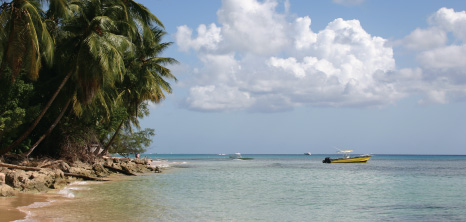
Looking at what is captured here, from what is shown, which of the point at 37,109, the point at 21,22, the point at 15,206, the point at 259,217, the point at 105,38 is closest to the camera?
the point at 15,206

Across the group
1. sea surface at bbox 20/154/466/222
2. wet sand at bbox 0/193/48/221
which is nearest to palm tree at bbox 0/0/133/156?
sea surface at bbox 20/154/466/222

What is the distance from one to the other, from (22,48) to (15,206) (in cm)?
575

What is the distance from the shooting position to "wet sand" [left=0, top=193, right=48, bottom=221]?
10253 mm

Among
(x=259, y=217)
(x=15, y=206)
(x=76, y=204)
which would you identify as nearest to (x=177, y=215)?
(x=259, y=217)

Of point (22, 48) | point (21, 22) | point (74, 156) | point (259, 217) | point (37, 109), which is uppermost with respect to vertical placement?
point (21, 22)

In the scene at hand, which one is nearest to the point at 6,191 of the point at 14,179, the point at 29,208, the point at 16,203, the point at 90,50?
the point at 16,203

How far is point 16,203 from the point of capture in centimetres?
1222

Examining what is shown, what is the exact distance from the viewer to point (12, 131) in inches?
762

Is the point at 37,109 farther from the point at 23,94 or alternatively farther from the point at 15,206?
the point at 15,206

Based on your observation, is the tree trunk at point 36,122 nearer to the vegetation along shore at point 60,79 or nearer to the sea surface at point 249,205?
the vegetation along shore at point 60,79

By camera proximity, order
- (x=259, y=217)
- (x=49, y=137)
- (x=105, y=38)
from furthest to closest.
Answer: (x=49, y=137), (x=105, y=38), (x=259, y=217)

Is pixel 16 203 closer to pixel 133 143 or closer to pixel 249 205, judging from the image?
pixel 249 205

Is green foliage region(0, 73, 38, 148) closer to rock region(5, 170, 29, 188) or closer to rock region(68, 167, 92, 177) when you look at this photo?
rock region(5, 170, 29, 188)

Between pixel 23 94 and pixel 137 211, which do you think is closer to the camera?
pixel 137 211
